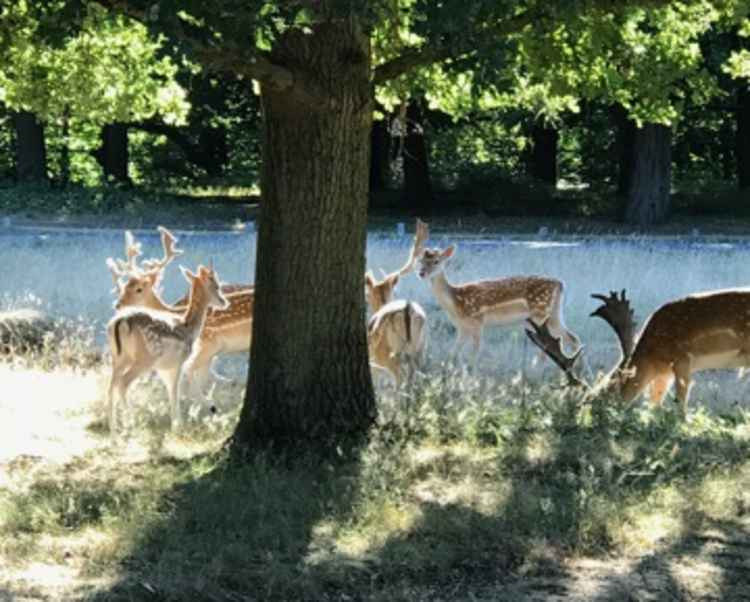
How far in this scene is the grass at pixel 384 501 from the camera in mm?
5664

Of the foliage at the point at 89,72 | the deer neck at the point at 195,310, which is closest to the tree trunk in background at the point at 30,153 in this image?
the foliage at the point at 89,72

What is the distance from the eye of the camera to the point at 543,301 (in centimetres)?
1318

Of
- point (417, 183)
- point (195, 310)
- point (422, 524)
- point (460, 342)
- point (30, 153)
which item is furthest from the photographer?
point (30, 153)

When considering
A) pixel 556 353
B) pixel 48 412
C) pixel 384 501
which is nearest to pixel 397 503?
pixel 384 501

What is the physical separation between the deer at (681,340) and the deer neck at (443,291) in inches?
133

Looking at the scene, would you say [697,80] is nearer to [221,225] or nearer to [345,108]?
[345,108]

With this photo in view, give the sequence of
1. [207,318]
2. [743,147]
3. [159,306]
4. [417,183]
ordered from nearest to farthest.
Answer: [207,318], [159,306], [417,183], [743,147]

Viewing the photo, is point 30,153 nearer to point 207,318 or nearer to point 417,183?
point 417,183

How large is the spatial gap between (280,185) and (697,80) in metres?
4.52

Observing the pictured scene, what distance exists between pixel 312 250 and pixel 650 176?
75.8 ft

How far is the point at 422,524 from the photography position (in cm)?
635

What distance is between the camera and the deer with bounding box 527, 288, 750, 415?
9758mm

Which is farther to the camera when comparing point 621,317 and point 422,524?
point 621,317

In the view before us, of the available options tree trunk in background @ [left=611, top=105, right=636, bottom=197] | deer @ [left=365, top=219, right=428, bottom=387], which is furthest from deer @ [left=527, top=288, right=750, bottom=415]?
tree trunk in background @ [left=611, top=105, right=636, bottom=197]
